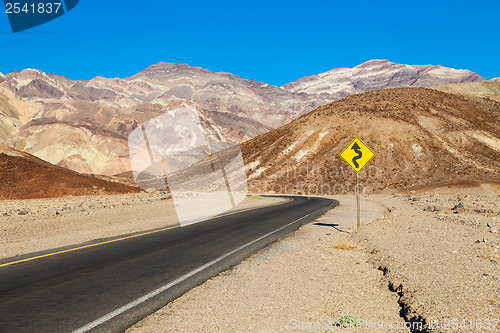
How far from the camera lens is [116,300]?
537 centimetres

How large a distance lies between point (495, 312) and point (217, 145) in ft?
438

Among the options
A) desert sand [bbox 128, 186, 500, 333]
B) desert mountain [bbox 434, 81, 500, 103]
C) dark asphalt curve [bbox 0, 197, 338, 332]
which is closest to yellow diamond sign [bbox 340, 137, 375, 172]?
desert sand [bbox 128, 186, 500, 333]

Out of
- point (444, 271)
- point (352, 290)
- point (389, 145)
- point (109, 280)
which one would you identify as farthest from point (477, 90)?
point (109, 280)

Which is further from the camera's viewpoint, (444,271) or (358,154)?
(358,154)

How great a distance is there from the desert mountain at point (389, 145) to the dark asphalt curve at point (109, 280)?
4126 cm

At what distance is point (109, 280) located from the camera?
6414 millimetres

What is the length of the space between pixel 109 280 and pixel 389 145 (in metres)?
59.7

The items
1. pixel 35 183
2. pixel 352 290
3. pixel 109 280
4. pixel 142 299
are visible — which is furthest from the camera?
pixel 35 183

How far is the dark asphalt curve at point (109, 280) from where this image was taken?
15.3 feet

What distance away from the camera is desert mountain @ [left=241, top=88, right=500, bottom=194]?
52.3m

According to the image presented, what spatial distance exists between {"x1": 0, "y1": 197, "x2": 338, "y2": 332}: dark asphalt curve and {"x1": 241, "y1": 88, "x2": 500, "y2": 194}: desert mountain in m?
41.3

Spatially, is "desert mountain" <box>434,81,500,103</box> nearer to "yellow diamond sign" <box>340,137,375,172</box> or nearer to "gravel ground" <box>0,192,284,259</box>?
"yellow diamond sign" <box>340,137,375,172</box>

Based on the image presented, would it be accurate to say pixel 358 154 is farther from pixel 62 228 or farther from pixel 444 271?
pixel 62 228

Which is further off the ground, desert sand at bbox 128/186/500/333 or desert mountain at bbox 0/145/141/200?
desert mountain at bbox 0/145/141/200
